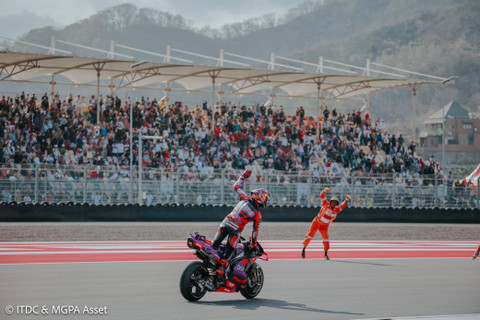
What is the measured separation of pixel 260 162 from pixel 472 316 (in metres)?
24.5

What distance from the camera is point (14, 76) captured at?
34.9m

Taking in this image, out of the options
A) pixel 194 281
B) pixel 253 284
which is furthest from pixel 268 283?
pixel 194 281

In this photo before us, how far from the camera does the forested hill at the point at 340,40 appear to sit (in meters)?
138

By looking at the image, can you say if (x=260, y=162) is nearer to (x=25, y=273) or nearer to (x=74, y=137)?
(x=74, y=137)

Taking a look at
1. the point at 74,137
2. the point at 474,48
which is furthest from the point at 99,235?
the point at 474,48

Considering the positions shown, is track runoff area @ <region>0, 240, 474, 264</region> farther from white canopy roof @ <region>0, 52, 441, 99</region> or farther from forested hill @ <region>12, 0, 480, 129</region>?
forested hill @ <region>12, 0, 480, 129</region>

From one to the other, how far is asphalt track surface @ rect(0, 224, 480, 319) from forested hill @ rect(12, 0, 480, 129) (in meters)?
122

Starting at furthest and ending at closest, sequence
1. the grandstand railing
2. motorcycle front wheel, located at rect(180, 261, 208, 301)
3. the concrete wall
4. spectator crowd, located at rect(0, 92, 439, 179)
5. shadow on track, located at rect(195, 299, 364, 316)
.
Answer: spectator crowd, located at rect(0, 92, 439, 179) < the concrete wall < the grandstand railing < motorcycle front wheel, located at rect(180, 261, 208, 301) < shadow on track, located at rect(195, 299, 364, 316)

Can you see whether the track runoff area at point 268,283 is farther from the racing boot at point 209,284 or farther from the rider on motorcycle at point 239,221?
the rider on motorcycle at point 239,221

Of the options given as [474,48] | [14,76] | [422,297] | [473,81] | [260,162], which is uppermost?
[474,48]

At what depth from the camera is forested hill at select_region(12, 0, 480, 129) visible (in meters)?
138

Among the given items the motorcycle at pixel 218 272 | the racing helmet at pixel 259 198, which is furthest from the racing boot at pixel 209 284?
the racing helmet at pixel 259 198

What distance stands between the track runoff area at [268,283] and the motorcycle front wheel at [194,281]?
146 millimetres

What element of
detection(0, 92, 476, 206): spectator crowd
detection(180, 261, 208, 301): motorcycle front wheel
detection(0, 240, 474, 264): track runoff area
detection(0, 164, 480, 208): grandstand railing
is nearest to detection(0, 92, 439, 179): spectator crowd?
detection(0, 92, 476, 206): spectator crowd
